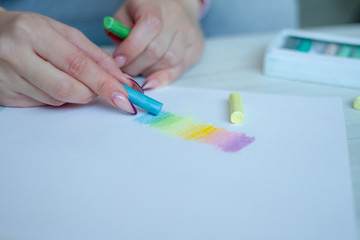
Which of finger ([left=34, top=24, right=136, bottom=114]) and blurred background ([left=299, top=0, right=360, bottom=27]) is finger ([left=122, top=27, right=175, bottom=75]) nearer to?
finger ([left=34, top=24, right=136, bottom=114])

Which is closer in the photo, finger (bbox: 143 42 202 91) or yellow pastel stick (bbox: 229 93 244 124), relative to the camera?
yellow pastel stick (bbox: 229 93 244 124)

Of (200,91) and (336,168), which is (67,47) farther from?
(336,168)

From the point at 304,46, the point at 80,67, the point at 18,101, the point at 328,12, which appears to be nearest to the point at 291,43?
the point at 304,46

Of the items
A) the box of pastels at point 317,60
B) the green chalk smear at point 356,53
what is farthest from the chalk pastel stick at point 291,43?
the green chalk smear at point 356,53

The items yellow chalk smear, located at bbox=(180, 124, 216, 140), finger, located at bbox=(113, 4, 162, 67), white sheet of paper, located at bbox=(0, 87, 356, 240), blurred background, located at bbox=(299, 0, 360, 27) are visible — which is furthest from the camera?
blurred background, located at bbox=(299, 0, 360, 27)

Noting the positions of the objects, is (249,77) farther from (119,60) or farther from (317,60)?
(119,60)

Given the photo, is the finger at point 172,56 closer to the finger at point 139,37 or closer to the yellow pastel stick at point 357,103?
the finger at point 139,37

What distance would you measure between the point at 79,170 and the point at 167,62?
32cm

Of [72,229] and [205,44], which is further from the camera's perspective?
[205,44]

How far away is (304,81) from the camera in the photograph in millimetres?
673

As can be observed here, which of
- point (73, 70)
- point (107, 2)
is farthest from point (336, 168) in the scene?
point (107, 2)

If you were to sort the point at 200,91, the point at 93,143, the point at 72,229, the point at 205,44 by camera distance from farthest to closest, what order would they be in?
1. the point at 205,44
2. the point at 200,91
3. the point at 93,143
4. the point at 72,229

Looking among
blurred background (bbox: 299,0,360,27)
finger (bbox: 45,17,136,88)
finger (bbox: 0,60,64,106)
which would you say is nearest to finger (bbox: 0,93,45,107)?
finger (bbox: 0,60,64,106)

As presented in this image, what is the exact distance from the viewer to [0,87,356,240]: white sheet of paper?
14.1 inches
